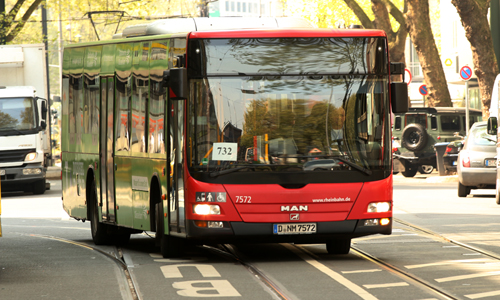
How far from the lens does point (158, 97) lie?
463 inches

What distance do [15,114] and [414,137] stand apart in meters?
12.0

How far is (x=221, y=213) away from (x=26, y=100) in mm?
17089

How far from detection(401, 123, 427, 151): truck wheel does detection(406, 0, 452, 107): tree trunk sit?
338cm

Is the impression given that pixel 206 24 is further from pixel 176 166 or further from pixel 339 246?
pixel 339 246

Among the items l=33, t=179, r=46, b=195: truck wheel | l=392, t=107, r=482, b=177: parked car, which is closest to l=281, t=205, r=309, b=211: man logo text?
l=33, t=179, r=46, b=195: truck wheel

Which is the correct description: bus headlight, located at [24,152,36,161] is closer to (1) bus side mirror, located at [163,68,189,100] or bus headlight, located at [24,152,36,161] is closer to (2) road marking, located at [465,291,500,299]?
(1) bus side mirror, located at [163,68,189,100]

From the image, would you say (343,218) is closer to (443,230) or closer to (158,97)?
(158,97)

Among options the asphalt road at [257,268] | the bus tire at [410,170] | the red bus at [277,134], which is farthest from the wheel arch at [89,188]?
the bus tire at [410,170]

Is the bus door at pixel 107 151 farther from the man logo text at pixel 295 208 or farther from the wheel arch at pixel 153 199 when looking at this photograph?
the man logo text at pixel 295 208

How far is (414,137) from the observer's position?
31609mm

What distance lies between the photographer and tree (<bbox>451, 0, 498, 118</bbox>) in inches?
1160

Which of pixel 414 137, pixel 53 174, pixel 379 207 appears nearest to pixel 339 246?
pixel 379 207

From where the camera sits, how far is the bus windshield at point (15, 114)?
26.8 metres

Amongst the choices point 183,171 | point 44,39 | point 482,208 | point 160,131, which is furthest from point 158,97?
point 44,39
